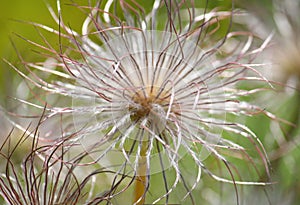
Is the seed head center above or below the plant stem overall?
above

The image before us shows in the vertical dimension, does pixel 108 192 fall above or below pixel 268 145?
below

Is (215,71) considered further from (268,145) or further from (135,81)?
(268,145)

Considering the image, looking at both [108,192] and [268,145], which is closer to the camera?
[108,192]

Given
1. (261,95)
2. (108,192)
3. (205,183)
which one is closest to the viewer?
(108,192)

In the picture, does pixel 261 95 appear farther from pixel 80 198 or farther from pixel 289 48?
pixel 80 198

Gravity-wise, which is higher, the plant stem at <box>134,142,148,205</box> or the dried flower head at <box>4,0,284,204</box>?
the dried flower head at <box>4,0,284,204</box>

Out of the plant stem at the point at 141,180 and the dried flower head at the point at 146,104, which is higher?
the dried flower head at the point at 146,104

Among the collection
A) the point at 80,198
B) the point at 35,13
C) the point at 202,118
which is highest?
the point at 35,13

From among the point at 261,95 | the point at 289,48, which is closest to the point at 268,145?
the point at 261,95

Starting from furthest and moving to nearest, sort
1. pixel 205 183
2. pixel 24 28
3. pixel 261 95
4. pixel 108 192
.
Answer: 1. pixel 24 28
2. pixel 261 95
3. pixel 205 183
4. pixel 108 192
